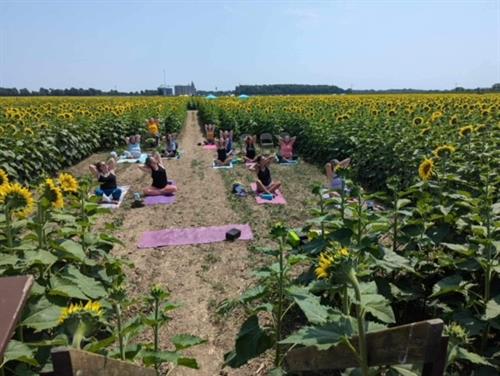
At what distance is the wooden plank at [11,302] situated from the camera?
1.07m

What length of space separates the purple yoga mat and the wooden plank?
824 cm

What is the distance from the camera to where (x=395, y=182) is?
384 centimetres

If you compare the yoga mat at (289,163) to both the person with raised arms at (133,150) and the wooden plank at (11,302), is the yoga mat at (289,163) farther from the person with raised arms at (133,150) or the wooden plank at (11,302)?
the wooden plank at (11,302)

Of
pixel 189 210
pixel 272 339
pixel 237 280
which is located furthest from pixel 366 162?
pixel 272 339

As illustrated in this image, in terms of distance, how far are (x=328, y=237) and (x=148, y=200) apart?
23.9ft

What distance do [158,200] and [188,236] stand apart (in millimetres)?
2617

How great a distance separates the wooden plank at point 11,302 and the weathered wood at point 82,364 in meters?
0.14

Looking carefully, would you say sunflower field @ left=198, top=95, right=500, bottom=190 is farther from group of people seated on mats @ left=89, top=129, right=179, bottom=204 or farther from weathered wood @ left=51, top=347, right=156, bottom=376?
weathered wood @ left=51, top=347, right=156, bottom=376

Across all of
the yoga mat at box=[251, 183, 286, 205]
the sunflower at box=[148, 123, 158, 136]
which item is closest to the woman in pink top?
the yoga mat at box=[251, 183, 286, 205]

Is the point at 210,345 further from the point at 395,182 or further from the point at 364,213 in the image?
the point at 395,182

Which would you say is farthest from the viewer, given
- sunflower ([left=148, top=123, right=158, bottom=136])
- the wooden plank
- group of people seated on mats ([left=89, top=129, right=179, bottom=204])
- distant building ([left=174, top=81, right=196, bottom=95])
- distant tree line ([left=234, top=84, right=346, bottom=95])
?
distant building ([left=174, top=81, right=196, bottom=95])

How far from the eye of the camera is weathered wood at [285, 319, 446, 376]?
143 centimetres

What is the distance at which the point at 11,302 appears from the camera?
46.3 inches

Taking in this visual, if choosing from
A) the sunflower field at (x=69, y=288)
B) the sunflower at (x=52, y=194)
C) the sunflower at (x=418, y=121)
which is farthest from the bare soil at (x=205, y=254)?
the sunflower at (x=418, y=121)
